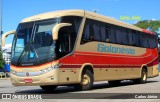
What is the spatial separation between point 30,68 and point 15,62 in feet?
3.04

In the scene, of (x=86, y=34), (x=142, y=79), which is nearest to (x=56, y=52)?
(x=86, y=34)

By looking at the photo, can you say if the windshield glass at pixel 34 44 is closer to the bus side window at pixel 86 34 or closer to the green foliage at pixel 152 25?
the bus side window at pixel 86 34

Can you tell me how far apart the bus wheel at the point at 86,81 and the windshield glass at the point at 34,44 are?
2509mm

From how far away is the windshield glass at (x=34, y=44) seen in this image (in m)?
16.4

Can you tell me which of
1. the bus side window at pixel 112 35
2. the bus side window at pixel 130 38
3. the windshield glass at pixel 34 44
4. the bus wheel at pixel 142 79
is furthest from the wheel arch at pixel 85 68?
the bus wheel at pixel 142 79

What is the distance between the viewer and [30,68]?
16.6m

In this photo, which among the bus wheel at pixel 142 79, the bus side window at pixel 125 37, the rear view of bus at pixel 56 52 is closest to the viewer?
the rear view of bus at pixel 56 52

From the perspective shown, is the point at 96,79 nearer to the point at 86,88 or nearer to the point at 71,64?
the point at 86,88

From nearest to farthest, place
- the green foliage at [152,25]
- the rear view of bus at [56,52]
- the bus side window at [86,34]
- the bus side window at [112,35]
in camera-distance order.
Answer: the rear view of bus at [56,52] < the bus side window at [86,34] < the bus side window at [112,35] < the green foliage at [152,25]

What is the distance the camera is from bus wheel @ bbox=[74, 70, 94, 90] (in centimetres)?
1814

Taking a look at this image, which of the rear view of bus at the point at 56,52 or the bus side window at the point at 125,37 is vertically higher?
the bus side window at the point at 125,37

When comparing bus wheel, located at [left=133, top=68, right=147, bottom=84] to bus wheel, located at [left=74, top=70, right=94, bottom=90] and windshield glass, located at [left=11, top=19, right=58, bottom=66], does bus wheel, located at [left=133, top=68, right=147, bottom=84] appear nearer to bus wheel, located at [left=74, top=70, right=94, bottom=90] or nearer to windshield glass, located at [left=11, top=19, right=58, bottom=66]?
bus wheel, located at [left=74, top=70, right=94, bottom=90]

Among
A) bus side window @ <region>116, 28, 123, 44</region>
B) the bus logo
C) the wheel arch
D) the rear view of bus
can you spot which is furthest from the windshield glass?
bus side window @ <region>116, 28, 123, 44</region>

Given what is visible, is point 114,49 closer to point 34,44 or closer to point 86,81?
point 86,81
